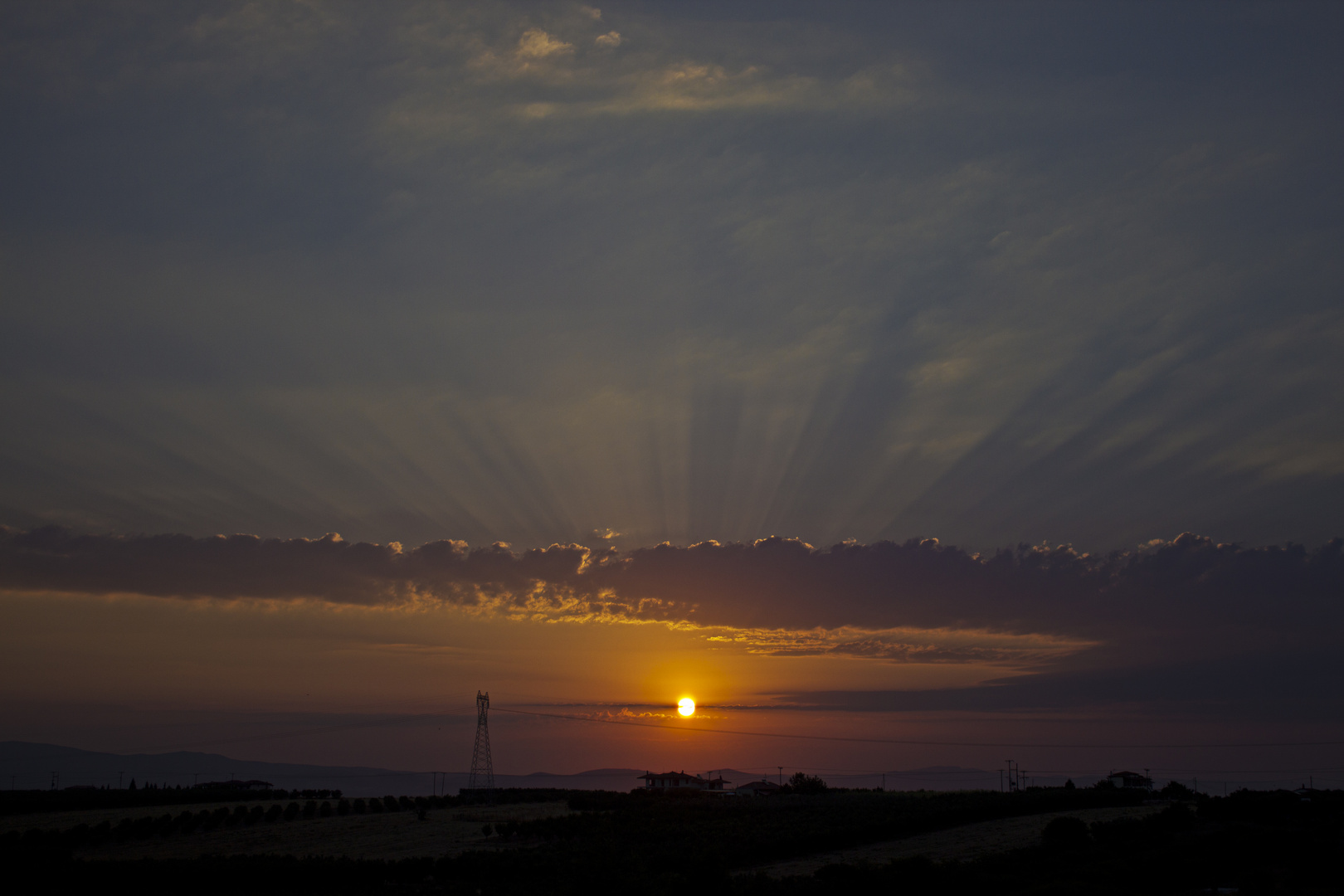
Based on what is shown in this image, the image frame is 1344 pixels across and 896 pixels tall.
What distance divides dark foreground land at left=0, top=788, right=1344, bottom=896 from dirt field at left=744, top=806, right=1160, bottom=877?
32cm

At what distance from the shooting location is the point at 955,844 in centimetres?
6462

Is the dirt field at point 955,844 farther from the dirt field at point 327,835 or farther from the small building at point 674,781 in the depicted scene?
the small building at point 674,781

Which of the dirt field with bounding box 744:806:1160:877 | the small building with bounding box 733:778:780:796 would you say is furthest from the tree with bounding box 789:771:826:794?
the dirt field with bounding box 744:806:1160:877

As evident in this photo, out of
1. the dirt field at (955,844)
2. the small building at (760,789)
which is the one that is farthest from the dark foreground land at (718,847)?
the small building at (760,789)

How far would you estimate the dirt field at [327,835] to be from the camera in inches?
2876

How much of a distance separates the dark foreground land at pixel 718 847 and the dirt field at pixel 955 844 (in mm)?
318

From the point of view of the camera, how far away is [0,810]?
339 ft

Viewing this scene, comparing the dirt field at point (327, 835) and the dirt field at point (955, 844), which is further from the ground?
the dirt field at point (327, 835)

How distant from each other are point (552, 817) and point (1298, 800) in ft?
193

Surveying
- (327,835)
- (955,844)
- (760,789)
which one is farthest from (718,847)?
(760,789)

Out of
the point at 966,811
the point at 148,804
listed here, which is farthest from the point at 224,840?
the point at 966,811

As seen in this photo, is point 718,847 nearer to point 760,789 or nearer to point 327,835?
point 327,835

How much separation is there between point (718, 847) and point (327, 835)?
135 feet

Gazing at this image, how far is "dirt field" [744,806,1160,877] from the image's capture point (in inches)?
2304
